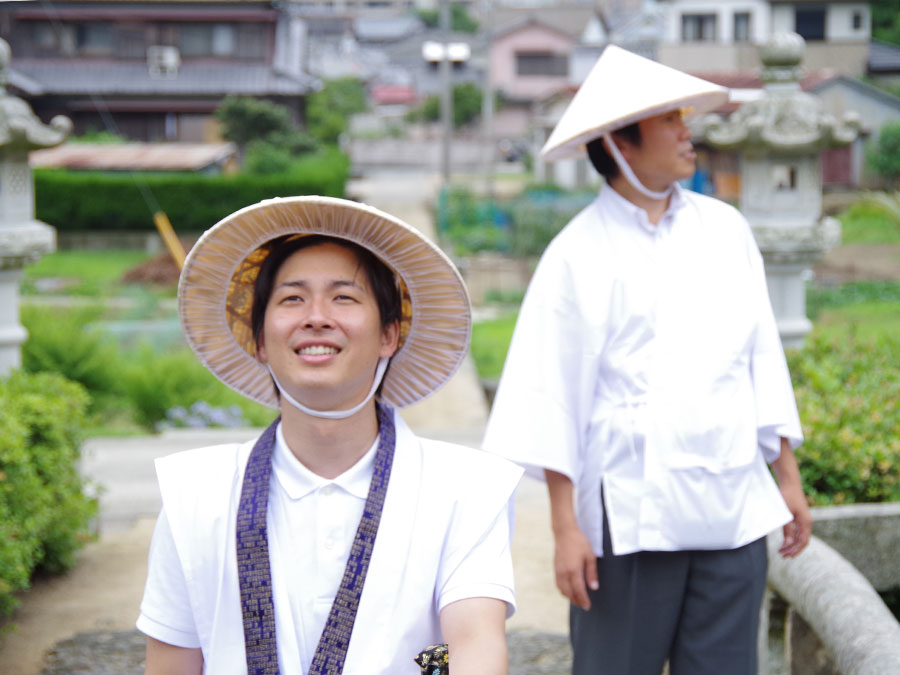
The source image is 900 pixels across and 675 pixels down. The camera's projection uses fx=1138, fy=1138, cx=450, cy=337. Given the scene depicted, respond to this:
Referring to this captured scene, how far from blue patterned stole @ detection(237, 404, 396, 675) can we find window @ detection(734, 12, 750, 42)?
34.3m

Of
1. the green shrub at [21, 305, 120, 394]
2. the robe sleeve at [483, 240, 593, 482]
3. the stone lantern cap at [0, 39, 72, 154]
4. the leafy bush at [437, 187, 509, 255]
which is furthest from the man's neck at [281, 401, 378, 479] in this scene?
the leafy bush at [437, 187, 509, 255]

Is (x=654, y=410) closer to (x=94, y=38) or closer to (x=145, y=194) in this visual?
(x=145, y=194)

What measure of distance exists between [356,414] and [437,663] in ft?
1.33

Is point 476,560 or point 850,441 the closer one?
point 476,560

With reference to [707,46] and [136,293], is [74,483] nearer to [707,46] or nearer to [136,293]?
[136,293]

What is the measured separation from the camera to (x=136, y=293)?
54.6 feet

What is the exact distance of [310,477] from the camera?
174 cm

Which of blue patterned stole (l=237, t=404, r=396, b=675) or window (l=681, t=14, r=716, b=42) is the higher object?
window (l=681, t=14, r=716, b=42)

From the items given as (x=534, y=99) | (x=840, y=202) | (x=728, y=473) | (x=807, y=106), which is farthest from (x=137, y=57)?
(x=728, y=473)

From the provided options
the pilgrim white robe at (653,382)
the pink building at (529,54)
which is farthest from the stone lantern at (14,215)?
the pink building at (529,54)

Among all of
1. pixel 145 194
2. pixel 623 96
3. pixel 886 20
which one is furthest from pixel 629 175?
pixel 886 20

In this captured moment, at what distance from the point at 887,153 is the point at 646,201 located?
27857 mm

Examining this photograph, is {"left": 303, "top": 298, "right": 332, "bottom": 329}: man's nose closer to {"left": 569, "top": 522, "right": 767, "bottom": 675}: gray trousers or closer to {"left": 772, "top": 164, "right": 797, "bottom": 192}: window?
{"left": 569, "top": 522, "right": 767, "bottom": 675}: gray trousers

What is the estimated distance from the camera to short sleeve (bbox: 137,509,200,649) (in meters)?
1.68
